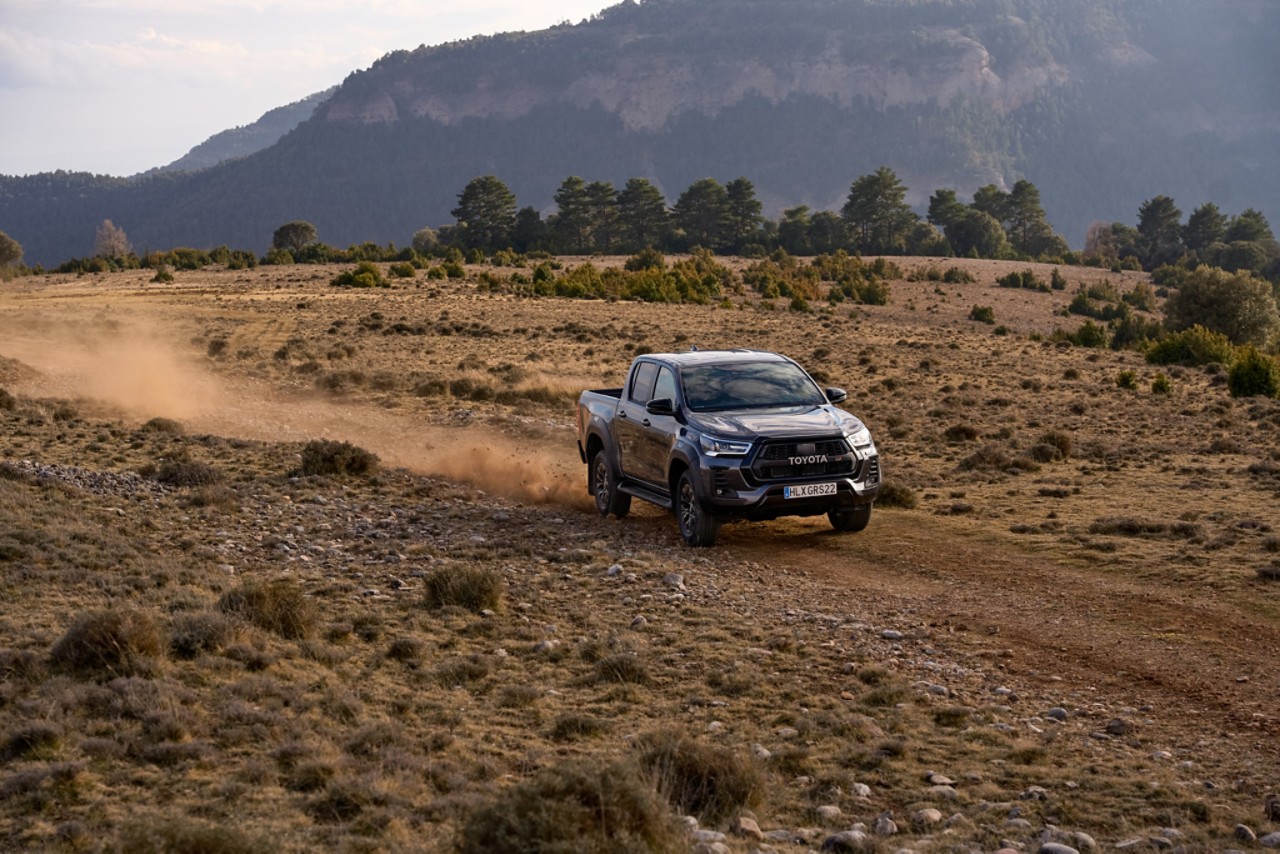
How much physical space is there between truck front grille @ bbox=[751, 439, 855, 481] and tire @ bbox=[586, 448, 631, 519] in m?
2.72

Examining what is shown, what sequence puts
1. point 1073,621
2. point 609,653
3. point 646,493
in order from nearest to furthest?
point 609,653, point 1073,621, point 646,493

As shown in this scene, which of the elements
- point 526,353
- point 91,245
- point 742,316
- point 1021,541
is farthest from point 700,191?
point 91,245

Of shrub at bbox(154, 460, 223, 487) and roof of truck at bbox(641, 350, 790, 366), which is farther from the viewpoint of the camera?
shrub at bbox(154, 460, 223, 487)

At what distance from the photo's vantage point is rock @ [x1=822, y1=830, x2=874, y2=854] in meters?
5.78

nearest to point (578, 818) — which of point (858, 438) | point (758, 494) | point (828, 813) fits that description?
point (828, 813)

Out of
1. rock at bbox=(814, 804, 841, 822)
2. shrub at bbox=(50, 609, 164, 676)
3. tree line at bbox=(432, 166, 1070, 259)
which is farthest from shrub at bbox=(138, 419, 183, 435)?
tree line at bbox=(432, 166, 1070, 259)

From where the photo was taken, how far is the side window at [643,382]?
14.3 metres

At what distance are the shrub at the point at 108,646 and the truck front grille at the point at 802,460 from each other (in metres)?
6.13

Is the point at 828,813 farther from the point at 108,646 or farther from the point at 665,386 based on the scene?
the point at 665,386

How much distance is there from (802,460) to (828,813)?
21.6 ft

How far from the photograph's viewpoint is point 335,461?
58.3 ft

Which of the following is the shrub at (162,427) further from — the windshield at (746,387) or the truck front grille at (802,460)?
the truck front grille at (802,460)

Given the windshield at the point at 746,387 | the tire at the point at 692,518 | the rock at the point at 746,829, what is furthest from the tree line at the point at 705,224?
the rock at the point at 746,829

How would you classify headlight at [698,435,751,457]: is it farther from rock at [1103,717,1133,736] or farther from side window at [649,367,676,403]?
rock at [1103,717,1133,736]
